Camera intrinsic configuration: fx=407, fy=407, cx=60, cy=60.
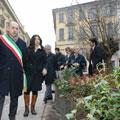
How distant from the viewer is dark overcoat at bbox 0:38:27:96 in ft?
23.2

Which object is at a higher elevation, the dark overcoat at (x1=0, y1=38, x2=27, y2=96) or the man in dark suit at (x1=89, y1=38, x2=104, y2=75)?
the man in dark suit at (x1=89, y1=38, x2=104, y2=75)

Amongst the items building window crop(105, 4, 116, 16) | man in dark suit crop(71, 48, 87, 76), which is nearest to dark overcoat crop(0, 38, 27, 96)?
man in dark suit crop(71, 48, 87, 76)

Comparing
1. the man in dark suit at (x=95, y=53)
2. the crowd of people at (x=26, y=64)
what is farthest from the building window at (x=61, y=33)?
the man in dark suit at (x=95, y=53)

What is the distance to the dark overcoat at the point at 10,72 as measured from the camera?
7074mm

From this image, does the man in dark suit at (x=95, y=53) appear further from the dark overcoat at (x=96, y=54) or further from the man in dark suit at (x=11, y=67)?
the man in dark suit at (x=11, y=67)

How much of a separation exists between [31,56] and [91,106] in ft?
15.8

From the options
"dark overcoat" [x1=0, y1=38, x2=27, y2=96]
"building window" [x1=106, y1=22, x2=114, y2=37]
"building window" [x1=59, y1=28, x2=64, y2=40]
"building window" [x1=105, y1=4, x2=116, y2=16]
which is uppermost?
"building window" [x1=59, y1=28, x2=64, y2=40]

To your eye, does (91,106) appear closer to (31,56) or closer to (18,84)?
(18,84)

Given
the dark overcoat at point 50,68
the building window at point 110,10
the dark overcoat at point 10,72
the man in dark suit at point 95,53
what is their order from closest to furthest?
the dark overcoat at point 10,72 → the man in dark suit at point 95,53 → the dark overcoat at point 50,68 → the building window at point 110,10

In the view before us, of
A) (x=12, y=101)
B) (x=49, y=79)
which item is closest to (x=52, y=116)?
(x=12, y=101)

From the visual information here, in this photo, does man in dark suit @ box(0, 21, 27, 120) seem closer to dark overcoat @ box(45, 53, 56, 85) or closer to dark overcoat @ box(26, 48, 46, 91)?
dark overcoat @ box(26, 48, 46, 91)

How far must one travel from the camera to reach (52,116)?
8.29 m

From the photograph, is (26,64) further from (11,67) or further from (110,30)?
(110,30)

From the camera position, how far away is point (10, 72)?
7.25m
